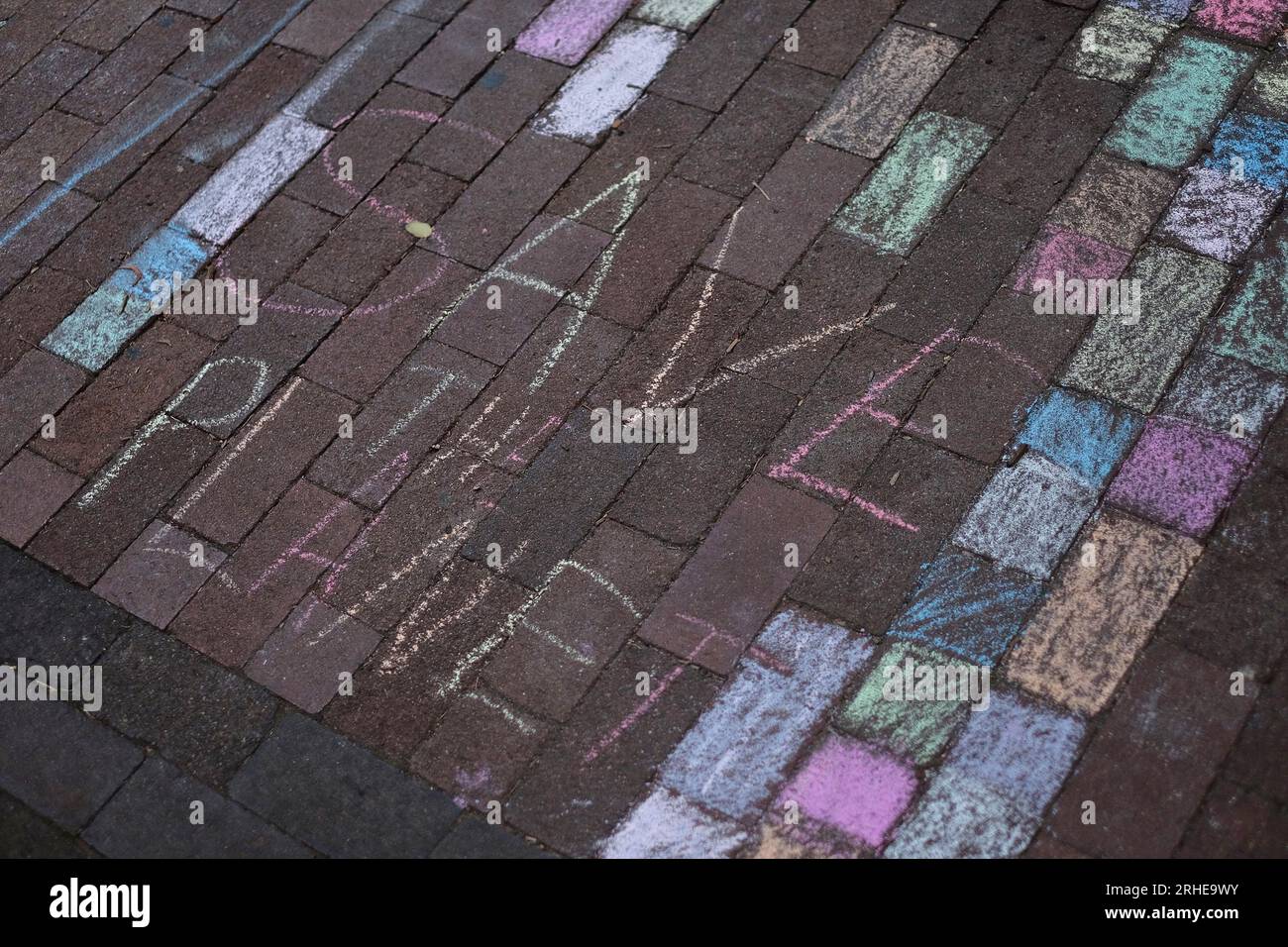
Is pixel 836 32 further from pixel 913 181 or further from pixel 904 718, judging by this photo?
pixel 904 718

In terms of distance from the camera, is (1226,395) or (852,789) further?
(1226,395)

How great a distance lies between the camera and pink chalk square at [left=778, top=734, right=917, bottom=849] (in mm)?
3871

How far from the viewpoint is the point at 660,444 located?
4.79 meters

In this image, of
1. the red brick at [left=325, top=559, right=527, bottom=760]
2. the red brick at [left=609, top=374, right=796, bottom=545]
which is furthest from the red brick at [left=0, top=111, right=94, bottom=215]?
the red brick at [left=609, top=374, right=796, bottom=545]

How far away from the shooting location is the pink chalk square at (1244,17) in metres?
5.66

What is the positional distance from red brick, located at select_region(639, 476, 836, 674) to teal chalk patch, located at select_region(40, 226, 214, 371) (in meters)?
2.95

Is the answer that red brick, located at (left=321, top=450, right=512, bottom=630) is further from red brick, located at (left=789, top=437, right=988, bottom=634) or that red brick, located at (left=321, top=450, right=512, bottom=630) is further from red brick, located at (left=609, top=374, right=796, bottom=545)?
red brick, located at (left=789, top=437, right=988, bottom=634)

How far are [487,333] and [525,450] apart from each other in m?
0.67

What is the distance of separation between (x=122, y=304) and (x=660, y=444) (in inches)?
109

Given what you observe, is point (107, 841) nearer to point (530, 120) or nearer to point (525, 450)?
point (525, 450)

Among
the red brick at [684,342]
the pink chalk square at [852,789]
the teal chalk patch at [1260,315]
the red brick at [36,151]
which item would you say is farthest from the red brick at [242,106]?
the teal chalk patch at [1260,315]

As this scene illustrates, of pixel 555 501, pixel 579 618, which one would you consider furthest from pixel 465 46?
pixel 579 618

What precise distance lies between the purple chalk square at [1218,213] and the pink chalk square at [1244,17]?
0.98m
